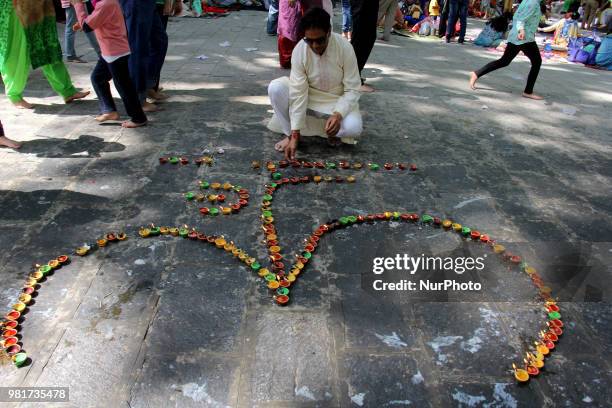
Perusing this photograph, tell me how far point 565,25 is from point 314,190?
11489 mm

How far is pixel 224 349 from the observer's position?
2055 millimetres

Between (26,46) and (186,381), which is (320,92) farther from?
(26,46)

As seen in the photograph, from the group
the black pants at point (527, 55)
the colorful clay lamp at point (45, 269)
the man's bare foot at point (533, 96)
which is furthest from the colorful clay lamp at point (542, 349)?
the man's bare foot at point (533, 96)

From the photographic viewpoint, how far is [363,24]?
Answer: 5.48m

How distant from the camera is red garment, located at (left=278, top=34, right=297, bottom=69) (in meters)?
6.59

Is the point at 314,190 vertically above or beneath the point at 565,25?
beneath

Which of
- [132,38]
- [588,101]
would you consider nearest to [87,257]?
[132,38]

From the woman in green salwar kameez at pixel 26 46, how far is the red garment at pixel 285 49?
9.76 ft

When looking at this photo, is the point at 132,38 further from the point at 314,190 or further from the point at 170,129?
the point at 314,190

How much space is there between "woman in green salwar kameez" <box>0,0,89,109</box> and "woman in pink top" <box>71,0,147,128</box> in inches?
31.9

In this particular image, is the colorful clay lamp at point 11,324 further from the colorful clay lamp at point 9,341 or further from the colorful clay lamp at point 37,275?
the colorful clay lamp at point 37,275

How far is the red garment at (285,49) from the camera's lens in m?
6.59

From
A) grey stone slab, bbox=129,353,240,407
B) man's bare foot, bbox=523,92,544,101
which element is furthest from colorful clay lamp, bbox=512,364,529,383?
man's bare foot, bbox=523,92,544,101

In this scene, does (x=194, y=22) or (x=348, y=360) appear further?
(x=194, y=22)
